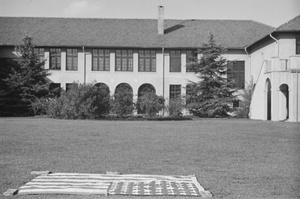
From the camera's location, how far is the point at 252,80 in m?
46.9

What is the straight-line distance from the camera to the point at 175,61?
1885 inches

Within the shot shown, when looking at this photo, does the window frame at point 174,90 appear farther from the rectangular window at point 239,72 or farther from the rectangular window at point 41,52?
the rectangular window at point 41,52

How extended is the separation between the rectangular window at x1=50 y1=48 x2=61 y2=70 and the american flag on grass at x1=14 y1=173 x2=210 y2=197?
38157 mm

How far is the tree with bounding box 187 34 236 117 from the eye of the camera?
41.9m

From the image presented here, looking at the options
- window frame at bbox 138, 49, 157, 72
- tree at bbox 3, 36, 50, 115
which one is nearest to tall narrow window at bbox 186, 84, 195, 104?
window frame at bbox 138, 49, 157, 72

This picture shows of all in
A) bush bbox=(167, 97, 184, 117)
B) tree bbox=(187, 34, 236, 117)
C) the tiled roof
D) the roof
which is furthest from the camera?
the roof

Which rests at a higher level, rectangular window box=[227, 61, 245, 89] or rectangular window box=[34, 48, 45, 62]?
rectangular window box=[34, 48, 45, 62]

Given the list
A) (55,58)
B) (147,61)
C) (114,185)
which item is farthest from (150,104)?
(114,185)

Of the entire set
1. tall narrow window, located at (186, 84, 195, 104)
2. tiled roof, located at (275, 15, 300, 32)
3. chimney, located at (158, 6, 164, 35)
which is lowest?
tall narrow window, located at (186, 84, 195, 104)

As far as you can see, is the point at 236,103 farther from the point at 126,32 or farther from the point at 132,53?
the point at 126,32

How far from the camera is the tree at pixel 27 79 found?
42.2 m

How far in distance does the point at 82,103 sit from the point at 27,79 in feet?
34.9

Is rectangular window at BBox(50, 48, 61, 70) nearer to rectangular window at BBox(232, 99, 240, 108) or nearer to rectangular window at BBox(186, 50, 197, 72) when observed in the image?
rectangular window at BBox(186, 50, 197, 72)

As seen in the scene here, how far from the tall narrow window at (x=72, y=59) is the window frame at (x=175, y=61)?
31.5 ft
